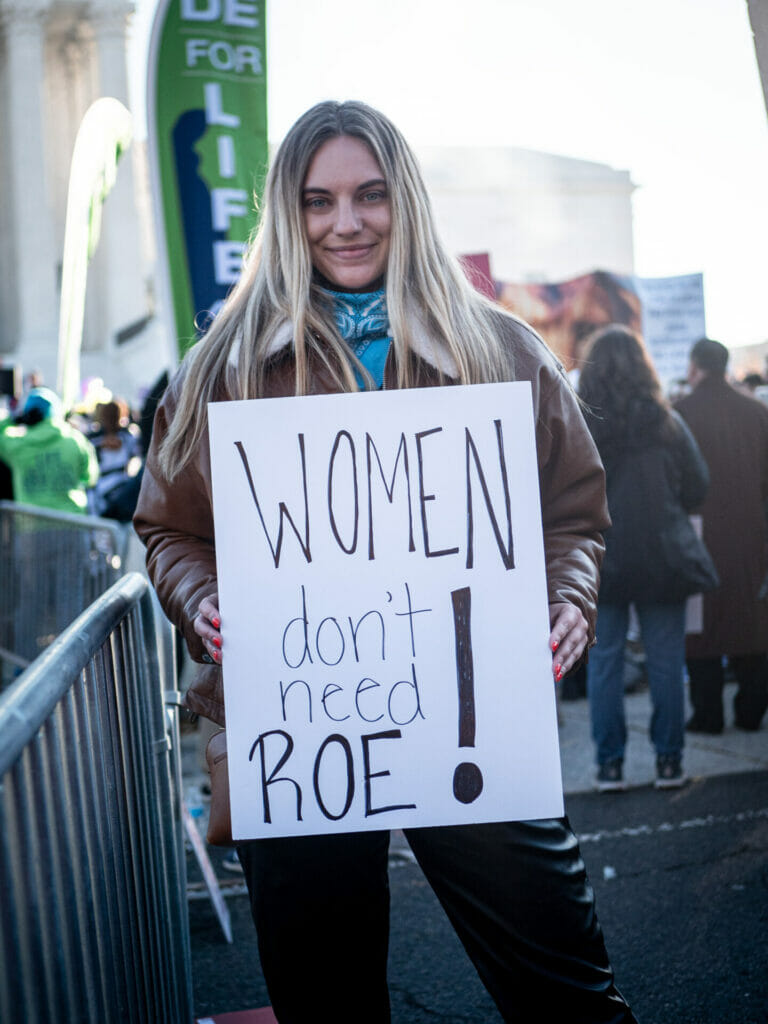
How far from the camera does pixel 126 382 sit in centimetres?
3772

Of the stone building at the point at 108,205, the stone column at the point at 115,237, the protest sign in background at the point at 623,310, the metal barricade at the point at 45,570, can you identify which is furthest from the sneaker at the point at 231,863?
the stone column at the point at 115,237

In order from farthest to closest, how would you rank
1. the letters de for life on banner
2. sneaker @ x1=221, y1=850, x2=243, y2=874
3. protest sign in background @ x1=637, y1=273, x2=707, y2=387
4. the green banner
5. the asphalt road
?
protest sign in background @ x1=637, y1=273, x2=707, y2=387, the green banner, sneaker @ x1=221, y1=850, x2=243, y2=874, the asphalt road, the letters de for life on banner

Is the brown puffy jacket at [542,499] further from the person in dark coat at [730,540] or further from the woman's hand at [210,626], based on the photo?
the person in dark coat at [730,540]

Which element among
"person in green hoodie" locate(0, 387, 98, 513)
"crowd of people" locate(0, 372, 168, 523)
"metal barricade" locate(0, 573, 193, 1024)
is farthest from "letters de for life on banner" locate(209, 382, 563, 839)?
"person in green hoodie" locate(0, 387, 98, 513)

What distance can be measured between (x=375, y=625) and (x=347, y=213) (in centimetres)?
74

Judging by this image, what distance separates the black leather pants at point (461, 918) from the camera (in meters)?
2.01

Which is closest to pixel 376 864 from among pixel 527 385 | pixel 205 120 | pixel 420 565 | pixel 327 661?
pixel 327 661

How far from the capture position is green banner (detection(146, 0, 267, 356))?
16.0 feet

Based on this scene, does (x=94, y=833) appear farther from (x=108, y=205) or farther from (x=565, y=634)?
(x=108, y=205)

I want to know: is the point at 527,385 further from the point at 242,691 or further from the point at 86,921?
the point at 86,921

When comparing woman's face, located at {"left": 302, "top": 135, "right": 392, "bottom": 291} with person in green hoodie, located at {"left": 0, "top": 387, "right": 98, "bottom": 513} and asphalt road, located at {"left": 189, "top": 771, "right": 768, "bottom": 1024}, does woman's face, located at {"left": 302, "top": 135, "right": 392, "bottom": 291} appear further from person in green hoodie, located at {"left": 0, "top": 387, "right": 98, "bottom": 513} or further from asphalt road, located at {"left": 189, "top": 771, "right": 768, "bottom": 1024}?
person in green hoodie, located at {"left": 0, "top": 387, "right": 98, "bottom": 513}

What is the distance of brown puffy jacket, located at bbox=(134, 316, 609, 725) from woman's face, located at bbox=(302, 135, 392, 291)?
190 mm

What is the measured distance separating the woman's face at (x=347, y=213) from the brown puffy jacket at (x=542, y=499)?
0.19m

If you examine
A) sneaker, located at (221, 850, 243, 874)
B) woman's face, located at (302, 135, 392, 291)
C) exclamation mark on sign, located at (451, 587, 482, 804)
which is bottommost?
sneaker, located at (221, 850, 243, 874)
